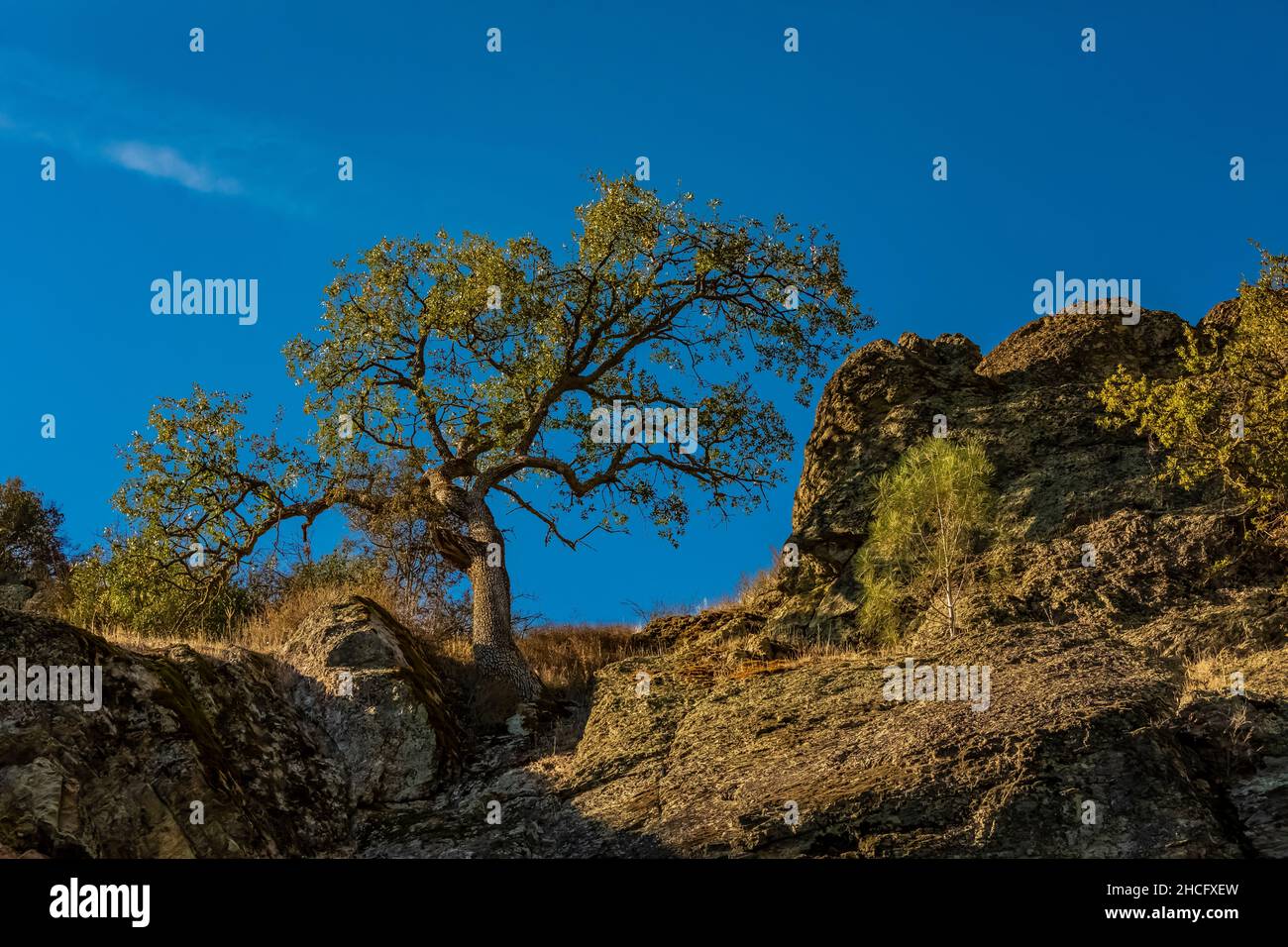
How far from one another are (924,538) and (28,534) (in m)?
31.7

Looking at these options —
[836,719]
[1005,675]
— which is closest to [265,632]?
[836,719]

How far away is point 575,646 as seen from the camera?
24.8 m

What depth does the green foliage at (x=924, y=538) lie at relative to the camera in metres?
18.6

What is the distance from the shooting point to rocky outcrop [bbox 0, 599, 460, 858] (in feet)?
39.0

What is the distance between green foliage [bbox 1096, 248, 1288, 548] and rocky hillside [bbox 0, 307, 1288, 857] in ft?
2.91

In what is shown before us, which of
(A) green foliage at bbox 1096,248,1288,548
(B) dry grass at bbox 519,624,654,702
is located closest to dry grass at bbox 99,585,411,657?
(B) dry grass at bbox 519,624,654,702

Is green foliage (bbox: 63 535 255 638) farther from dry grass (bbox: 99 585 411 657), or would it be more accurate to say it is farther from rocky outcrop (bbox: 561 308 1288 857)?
rocky outcrop (bbox: 561 308 1288 857)

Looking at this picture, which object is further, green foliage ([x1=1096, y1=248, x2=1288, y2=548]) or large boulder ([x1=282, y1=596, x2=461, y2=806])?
green foliage ([x1=1096, y1=248, x2=1288, y2=548])

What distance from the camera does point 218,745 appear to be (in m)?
14.0

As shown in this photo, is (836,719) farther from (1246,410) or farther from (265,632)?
(265,632)

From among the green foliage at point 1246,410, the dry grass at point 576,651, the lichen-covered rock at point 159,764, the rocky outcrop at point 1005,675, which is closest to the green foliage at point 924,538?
the rocky outcrop at point 1005,675
